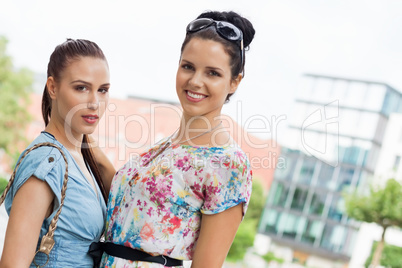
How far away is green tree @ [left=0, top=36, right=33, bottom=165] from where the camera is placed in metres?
19.8

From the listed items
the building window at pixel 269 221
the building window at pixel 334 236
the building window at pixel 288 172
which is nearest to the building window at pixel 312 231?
the building window at pixel 334 236

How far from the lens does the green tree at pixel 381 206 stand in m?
16.7

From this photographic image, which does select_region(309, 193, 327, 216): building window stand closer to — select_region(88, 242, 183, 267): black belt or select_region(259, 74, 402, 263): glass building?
select_region(259, 74, 402, 263): glass building

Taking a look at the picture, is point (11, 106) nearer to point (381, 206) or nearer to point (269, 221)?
point (381, 206)

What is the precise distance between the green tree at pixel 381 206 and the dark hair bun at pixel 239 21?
16.2 m

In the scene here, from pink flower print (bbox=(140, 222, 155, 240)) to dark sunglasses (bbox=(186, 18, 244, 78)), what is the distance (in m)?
0.50

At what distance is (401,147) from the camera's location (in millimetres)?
28375

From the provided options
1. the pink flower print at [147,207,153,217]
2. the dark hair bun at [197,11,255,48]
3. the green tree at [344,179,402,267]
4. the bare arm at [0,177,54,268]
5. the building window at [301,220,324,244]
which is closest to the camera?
the bare arm at [0,177,54,268]

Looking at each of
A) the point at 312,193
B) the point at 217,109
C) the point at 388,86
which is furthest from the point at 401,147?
the point at 217,109

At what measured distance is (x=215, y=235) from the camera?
1332 millimetres

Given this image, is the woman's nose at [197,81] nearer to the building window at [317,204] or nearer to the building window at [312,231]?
the building window at [317,204]

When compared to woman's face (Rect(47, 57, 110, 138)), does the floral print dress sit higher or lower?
lower

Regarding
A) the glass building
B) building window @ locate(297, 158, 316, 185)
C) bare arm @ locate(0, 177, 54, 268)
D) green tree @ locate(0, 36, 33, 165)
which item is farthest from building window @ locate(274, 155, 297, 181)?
bare arm @ locate(0, 177, 54, 268)

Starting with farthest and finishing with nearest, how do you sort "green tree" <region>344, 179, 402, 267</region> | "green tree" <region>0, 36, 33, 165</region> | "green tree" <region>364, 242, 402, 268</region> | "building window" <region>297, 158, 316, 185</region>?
"building window" <region>297, 158, 316, 185</region> → "green tree" <region>364, 242, 402, 268</region> → "green tree" <region>0, 36, 33, 165</region> → "green tree" <region>344, 179, 402, 267</region>
